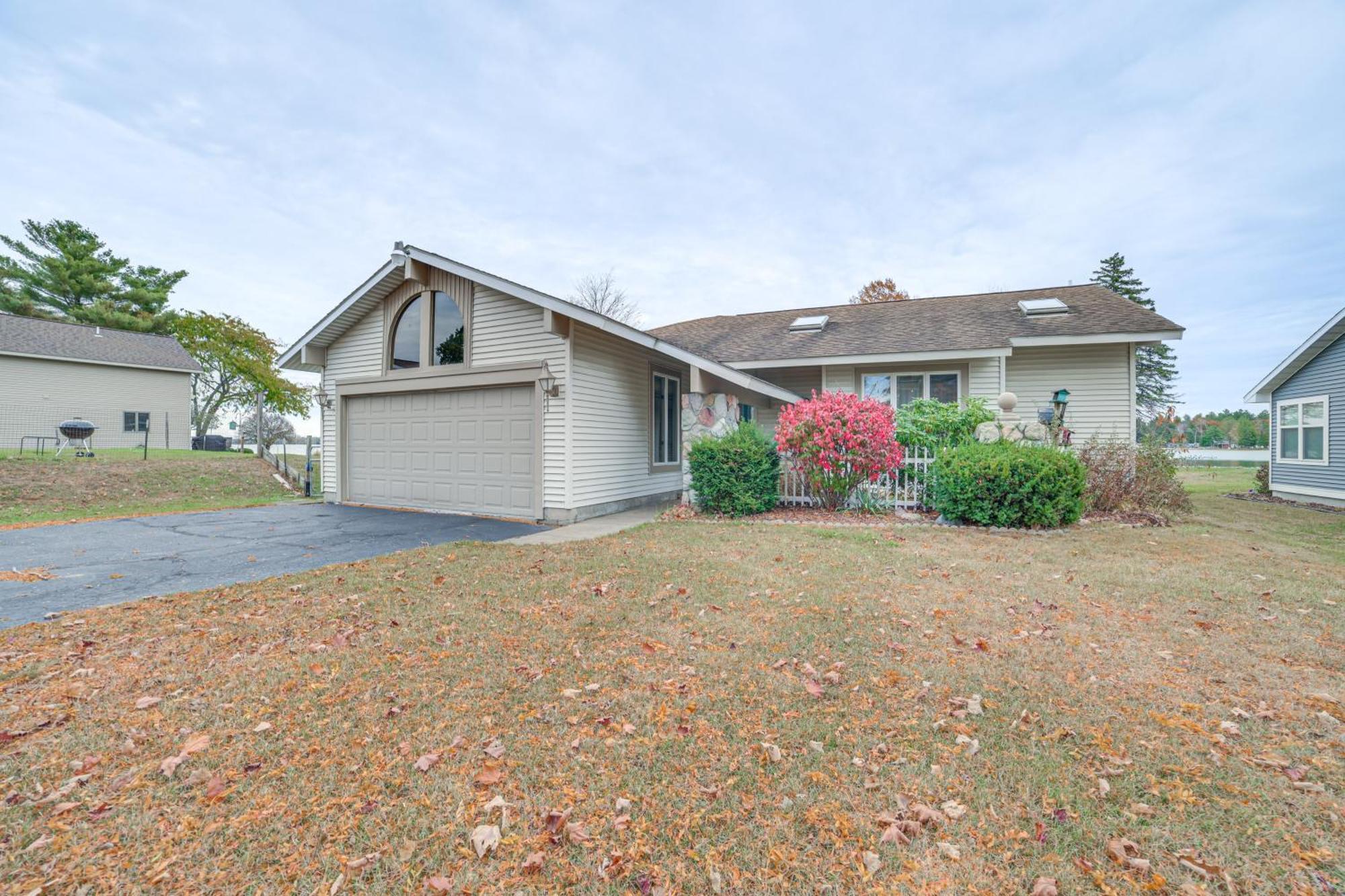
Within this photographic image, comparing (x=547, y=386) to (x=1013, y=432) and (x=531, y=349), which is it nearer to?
(x=531, y=349)

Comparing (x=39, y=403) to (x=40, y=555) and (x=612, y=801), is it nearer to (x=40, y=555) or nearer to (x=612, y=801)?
(x=40, y=555)

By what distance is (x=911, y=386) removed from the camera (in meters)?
12.0

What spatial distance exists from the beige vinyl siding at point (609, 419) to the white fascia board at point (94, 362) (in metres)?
24.3

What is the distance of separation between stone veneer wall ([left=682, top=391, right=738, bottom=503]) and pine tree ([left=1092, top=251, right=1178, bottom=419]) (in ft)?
117

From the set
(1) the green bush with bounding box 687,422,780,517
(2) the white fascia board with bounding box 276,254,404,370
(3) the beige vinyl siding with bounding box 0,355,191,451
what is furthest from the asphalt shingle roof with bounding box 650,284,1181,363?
(3) the beige vinyl siding with bounding box 0,355,191,451

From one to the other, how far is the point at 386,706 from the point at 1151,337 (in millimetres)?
13667

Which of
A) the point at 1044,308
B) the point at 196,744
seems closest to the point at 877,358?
the point at 1044,308

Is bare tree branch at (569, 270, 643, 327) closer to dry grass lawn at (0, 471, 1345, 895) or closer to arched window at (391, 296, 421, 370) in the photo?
arched window at (391, 296, 421, 370)

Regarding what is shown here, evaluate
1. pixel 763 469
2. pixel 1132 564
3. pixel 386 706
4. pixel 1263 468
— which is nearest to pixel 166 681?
pixel 386 706

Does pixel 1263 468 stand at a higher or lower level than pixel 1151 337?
lower

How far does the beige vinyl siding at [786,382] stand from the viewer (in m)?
13.0

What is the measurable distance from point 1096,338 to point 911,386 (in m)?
3.40

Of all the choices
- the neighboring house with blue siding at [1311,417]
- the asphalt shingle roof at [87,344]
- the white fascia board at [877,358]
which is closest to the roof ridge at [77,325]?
the asphalt shingle roof at [87,344]

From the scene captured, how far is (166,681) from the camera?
305 centimetres
